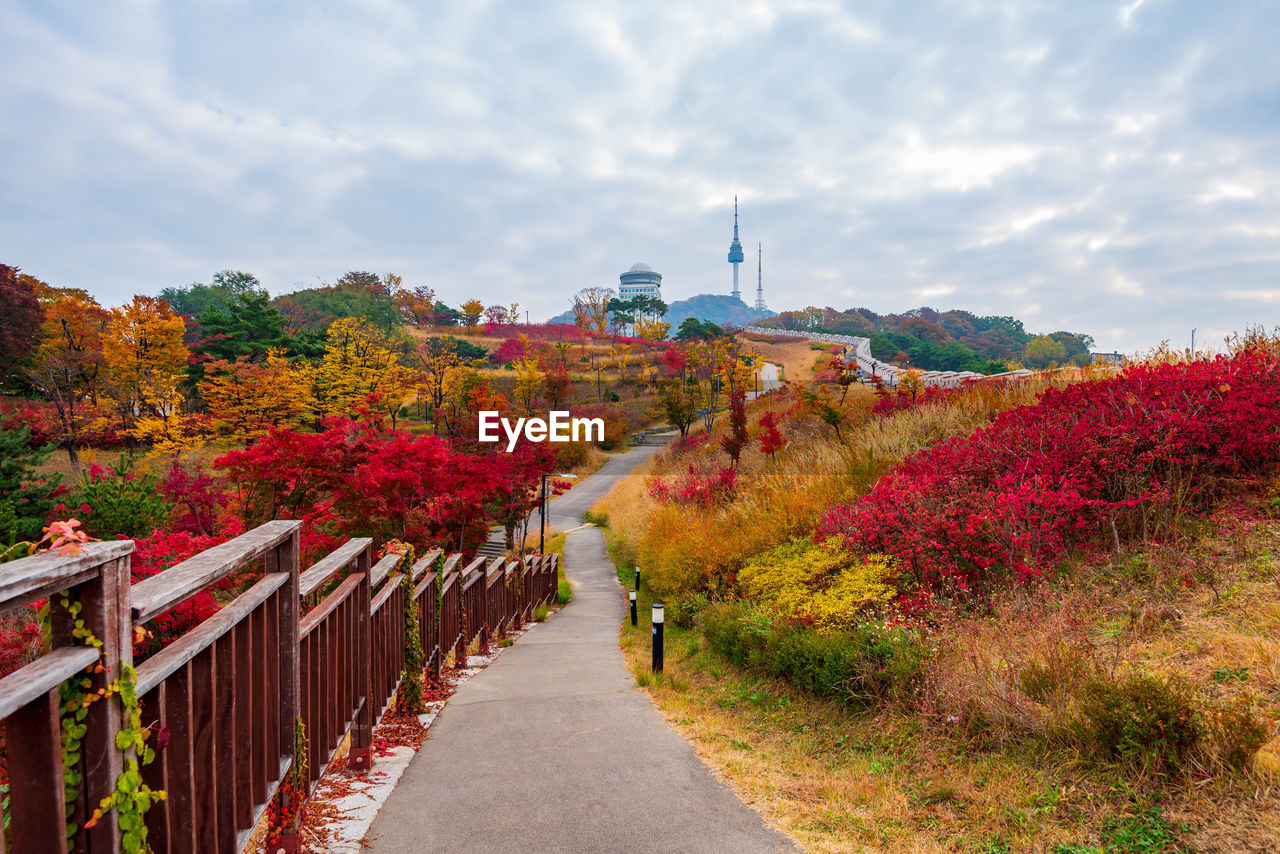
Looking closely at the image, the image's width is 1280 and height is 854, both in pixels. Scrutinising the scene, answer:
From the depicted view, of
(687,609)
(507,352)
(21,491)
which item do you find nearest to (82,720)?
(687,609)

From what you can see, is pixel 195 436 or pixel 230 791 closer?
pixel 230 791

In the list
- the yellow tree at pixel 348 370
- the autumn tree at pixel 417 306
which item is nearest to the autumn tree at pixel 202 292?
the autumn tree at pixel 417 306

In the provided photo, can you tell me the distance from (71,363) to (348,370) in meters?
11.9

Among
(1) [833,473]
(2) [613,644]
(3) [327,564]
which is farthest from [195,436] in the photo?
(3) [327,564]

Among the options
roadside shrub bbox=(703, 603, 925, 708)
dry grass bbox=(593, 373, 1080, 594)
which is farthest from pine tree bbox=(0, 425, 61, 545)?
roadside shrub bbox=(703, 603, 925, 708)

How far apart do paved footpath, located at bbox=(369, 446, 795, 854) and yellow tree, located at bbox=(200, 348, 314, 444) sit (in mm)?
27556

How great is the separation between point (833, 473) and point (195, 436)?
29276 mm

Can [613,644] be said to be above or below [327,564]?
below

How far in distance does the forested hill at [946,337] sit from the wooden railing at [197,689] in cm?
5085

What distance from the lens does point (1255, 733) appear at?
322cm

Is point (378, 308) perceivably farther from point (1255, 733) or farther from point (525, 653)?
point (1255, 733)

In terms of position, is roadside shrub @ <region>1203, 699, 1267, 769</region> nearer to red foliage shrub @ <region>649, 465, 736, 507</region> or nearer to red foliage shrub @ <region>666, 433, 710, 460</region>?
red foliage shrub @ <region>649, 465, 736, 507</region>

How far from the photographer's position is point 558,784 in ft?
12.4

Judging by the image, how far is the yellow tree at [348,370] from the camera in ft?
116
